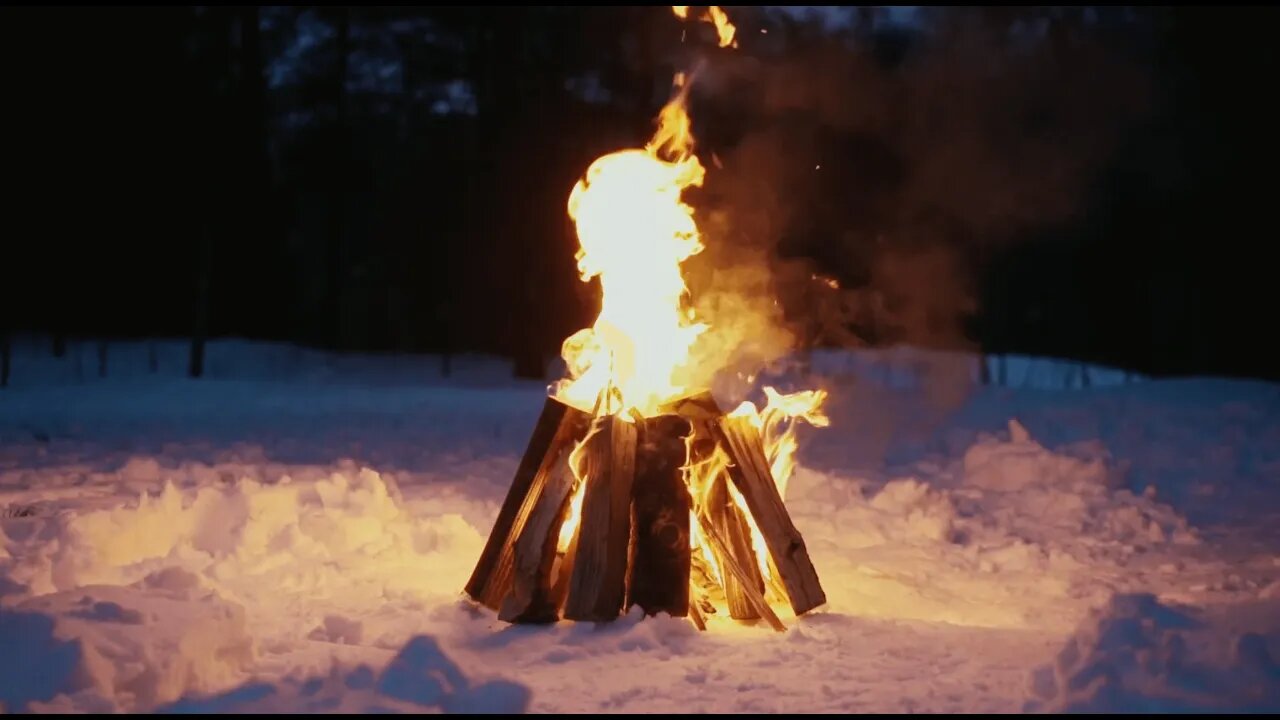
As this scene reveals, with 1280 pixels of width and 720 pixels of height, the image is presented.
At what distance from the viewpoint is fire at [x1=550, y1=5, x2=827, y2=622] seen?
19.3 feet

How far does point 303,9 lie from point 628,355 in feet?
69.4

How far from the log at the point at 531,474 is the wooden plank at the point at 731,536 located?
31.9 inches

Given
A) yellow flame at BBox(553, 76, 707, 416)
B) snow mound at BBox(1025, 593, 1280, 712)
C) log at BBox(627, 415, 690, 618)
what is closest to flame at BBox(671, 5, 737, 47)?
yellow flame at BBox(553, 76, 707, 416)

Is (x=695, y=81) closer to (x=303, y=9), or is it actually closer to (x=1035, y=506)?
(x=1035, y=506)

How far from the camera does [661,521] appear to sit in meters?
5.43

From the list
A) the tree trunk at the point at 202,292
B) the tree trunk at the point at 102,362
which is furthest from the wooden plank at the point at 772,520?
the tree trunk at the point at 102,362

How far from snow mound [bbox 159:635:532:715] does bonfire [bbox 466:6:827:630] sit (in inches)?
44.5

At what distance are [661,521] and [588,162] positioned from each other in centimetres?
1537

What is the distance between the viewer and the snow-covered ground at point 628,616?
4211 mm

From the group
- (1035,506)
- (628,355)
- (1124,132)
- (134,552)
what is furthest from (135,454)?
(1124,132)

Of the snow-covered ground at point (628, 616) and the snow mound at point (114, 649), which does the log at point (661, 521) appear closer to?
the snow-covered ground at point (628, 616)

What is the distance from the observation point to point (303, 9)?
2431 cm

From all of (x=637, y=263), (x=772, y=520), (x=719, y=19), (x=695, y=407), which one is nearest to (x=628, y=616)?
(x=772, y=520)

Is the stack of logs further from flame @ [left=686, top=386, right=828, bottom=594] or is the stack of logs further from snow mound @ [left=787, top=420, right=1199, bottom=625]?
snow mound @ [left=787, top=420, right=1199, bottom=625]
